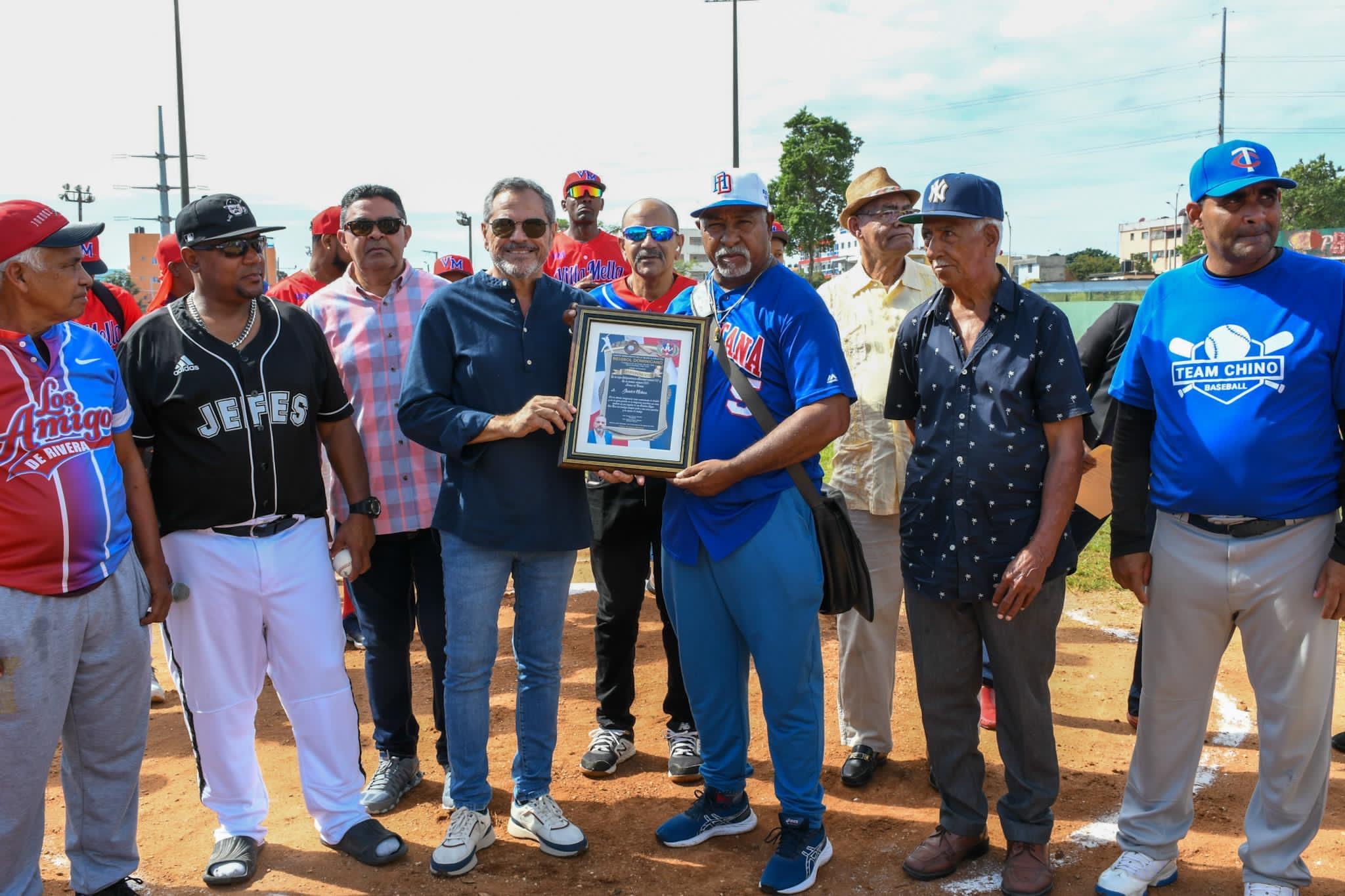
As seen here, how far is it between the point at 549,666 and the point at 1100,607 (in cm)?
483

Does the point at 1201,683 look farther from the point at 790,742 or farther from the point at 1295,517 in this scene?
the point at 790,742

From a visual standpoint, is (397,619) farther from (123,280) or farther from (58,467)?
(123,280)

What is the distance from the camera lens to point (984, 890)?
3.80m

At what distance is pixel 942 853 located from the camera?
392 centimetres

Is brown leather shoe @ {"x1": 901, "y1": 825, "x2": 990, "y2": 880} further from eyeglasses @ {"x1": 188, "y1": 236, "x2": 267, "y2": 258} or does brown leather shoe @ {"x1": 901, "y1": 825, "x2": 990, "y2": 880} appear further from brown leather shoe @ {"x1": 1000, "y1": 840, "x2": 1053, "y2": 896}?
eyeglasses @ {"x1": 188, "y1": 236, "x2": 267, "y2": 258}

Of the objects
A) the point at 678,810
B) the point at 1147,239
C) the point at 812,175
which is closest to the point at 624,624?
the point at 678,810

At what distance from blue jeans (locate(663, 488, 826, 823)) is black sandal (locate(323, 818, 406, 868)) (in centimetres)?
135

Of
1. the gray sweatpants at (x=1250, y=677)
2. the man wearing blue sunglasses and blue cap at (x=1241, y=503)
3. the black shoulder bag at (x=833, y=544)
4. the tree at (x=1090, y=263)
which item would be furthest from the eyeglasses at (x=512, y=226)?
the tree at (x=1090, y=263)

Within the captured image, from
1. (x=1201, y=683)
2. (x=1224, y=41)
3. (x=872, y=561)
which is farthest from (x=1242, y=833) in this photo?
(x=1224, y=41)

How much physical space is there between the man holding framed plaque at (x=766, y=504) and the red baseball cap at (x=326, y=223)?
352cm

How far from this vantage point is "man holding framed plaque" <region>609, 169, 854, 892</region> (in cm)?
378

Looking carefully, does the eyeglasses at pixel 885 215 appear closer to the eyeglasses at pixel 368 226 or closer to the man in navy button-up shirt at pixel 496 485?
the man in navy button-up shirt at pixel 496 485

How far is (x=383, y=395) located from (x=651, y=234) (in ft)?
5.87

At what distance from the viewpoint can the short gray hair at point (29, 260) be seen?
11.0ft
